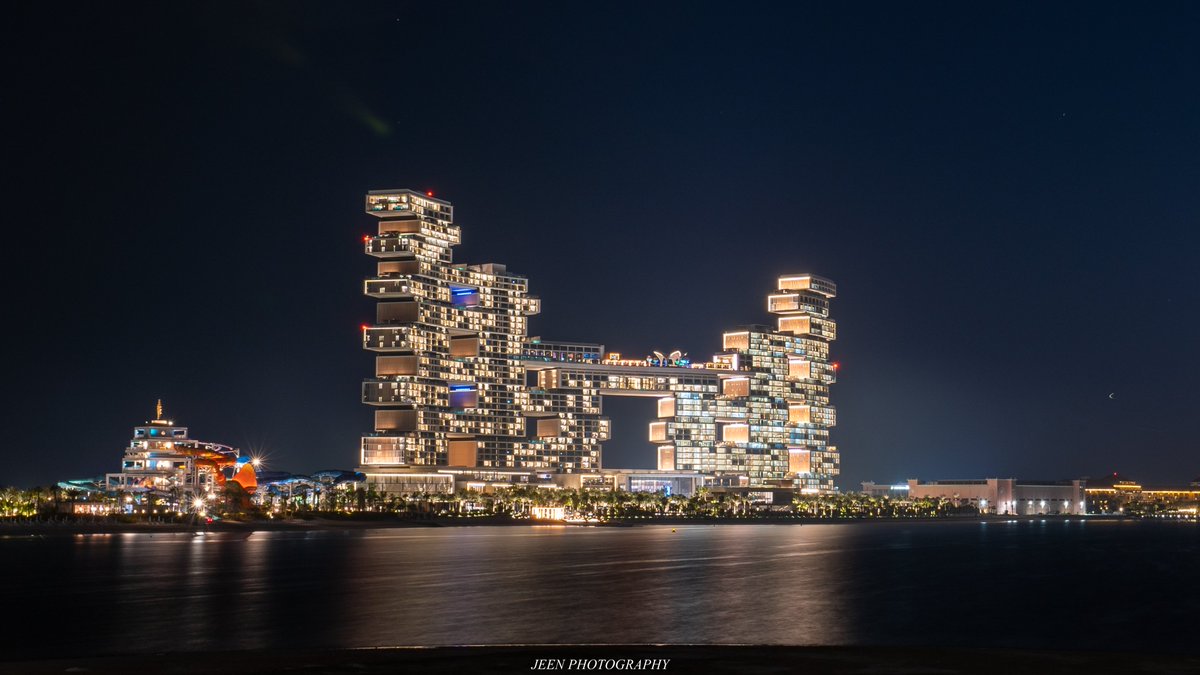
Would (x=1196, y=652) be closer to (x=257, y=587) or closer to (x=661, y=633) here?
(x=661, y=633)

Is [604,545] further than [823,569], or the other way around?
[604,545]

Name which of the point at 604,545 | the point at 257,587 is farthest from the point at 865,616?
the point at 604,545

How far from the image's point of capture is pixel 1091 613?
65875mm

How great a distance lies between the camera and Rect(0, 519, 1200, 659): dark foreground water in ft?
161

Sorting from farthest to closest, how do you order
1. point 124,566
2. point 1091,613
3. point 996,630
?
point 124,566 < point 1091,613 < point 996,630

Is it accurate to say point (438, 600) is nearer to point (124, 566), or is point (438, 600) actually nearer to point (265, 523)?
point (124, 566)

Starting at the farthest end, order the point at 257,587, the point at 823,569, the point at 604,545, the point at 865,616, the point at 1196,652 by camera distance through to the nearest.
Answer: the point at 604,545 → the point at 823,569 → the point at 257,587 → the point at 865,616 → the point at 1196,652

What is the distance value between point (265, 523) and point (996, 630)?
15855 centimetres

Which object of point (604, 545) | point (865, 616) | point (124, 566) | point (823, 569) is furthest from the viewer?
point (604, 545)

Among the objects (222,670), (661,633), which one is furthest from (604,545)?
(222,670)

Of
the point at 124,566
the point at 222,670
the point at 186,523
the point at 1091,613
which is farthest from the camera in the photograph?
the point at 186,523

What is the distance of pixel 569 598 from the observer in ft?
216

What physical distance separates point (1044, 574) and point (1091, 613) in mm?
35380

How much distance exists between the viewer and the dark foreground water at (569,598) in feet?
161
